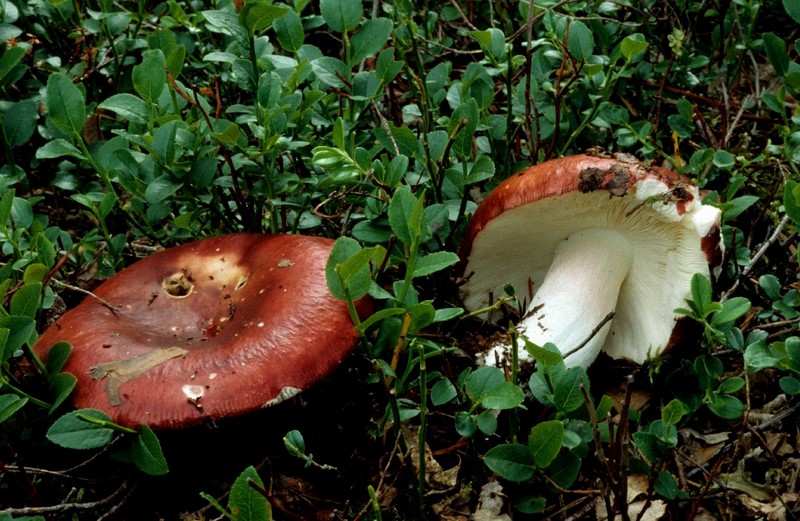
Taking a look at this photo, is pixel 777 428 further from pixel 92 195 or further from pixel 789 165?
pixel 92 195

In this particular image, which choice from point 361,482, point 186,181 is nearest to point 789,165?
point 361,482

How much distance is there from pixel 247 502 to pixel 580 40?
198 centimetres

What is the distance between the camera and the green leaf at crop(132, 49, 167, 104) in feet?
7.23

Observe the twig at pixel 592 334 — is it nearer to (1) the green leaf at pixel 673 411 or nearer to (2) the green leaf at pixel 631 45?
(1) the green leaf at pixel 673 411

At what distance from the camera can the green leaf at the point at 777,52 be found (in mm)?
2508

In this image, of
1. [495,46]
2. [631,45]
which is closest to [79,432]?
[495,46]

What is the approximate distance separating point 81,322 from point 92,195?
2.15 feet

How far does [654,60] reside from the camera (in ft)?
11.8

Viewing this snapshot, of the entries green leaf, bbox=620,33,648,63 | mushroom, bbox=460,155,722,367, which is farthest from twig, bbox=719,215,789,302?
green leaf, bbox=620,33,648,63

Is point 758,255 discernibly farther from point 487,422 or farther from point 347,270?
point 347,270

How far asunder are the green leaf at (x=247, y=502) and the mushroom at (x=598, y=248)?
3.06 feet

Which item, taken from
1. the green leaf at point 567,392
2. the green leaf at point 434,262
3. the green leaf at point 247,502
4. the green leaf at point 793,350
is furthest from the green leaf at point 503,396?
the green leaf at point 793,350

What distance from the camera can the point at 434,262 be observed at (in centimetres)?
201

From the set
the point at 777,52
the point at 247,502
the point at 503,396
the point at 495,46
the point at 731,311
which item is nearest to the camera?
the point at 247,502
